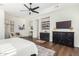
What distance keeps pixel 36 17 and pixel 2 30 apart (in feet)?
2.26

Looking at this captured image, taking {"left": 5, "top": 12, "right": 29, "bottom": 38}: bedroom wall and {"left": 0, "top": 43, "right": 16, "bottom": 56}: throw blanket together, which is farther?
{"left": 5, "top": 12, "right": 29, "bottom": 38}: bedroom wall

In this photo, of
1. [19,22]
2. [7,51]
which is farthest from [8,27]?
[7,51]

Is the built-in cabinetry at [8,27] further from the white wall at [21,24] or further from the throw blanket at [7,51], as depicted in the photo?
the throw blanket at [7,51]

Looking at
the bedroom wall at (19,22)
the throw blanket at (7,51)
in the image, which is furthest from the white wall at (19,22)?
the throw blanket at (7,51)

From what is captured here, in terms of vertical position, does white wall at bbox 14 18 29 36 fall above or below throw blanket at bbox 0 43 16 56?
above

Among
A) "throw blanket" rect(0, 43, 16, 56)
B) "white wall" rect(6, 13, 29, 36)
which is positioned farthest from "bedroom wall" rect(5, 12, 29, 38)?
"throw blanket" rect(0, 43, 16, 56)

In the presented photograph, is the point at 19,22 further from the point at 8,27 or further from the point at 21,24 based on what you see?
the point at 8,27

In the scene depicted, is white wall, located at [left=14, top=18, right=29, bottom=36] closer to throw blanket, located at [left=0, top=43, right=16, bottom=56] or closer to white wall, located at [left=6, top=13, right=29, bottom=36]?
white wall, located at [left=6, top=13, right=29, bottom=36]

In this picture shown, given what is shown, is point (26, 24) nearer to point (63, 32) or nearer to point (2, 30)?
point (2, 30)

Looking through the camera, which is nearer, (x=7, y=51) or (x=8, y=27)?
(x=7, y=51)

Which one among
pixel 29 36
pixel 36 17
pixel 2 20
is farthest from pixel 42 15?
pixel 2 20

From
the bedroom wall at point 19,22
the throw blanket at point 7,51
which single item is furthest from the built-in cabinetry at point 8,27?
the throw blanket at point 7,51

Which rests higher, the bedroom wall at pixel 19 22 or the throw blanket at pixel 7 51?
the bedroom wall at pixel 19 22

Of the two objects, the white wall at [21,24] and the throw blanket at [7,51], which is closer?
the throw blanket at [7,51]
